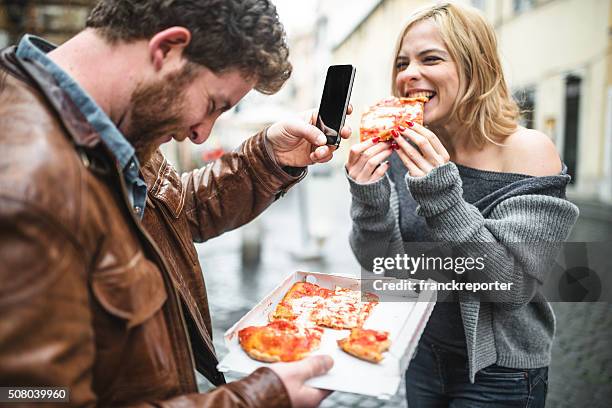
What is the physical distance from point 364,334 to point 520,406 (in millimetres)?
1022

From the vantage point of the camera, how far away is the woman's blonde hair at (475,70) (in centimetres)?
231

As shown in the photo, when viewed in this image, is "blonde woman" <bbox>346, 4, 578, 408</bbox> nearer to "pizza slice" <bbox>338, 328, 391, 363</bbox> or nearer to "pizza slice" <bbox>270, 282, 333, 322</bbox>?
"pizza slice" <bbox>270, 282, 333, 322</bbox>

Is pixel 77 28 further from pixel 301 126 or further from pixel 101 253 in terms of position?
pixel 101 253

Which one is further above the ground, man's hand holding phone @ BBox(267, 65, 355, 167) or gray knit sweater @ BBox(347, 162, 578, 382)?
man's hand holding phone @ BBox(267, 65, 355, 167)

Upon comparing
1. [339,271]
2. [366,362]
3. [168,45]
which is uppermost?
[168,45]

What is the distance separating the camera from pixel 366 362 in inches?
61.9

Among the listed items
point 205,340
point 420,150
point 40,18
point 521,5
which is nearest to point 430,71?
point 420,150

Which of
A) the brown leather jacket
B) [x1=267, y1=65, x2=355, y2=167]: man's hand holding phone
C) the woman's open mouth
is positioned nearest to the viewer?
the brown leather jacket

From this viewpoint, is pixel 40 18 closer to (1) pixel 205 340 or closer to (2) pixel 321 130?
(2) pixel 321 130

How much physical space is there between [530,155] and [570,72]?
14.6 meters

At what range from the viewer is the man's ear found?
1353 mm

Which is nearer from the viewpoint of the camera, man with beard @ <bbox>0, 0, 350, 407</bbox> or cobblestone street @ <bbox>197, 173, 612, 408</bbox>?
man with beard @ <bbox>0, 0, 350, 407</bbox>

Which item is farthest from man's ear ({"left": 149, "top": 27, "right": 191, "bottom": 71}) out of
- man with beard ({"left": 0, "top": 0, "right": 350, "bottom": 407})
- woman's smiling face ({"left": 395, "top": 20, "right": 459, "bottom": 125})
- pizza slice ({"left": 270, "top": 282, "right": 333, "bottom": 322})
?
woman's smiling face ({"left": 395, "top": 20, "right": 459, "bottom": 125})

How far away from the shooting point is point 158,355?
134 centimetres
